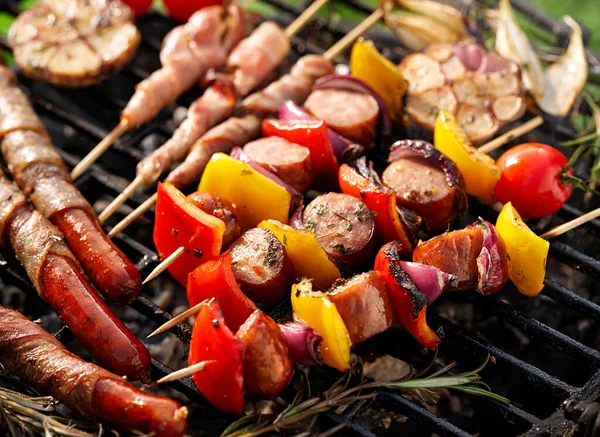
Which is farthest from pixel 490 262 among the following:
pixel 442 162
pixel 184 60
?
pixel 184 60

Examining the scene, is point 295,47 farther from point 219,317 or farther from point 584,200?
point 219,317

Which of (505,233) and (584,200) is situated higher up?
(505,233)

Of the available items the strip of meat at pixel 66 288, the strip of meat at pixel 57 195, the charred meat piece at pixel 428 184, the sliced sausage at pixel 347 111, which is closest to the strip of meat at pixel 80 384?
the strip of meat at pixel 66 288

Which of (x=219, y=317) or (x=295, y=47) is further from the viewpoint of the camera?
(x=295, y=47)

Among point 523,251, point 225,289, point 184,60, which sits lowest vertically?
point 523,251

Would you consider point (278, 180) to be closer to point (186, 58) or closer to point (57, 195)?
point (57, 195)

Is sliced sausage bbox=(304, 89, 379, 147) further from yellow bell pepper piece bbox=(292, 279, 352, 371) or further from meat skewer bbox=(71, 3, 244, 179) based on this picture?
yellow bell pepper piece bbox=(292, 279, 352, 371)

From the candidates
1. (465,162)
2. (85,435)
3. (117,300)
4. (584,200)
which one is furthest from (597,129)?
(85,435)
